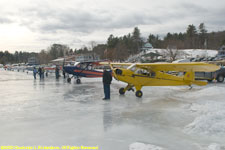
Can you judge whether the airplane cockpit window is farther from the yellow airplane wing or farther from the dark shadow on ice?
the dark shadow on ice

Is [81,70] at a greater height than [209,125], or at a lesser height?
greater

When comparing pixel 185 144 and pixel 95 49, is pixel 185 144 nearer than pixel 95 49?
Yes

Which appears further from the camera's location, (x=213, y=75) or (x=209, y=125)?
(x=213, y=75)

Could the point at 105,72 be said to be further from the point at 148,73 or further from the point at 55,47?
the point at 55,47

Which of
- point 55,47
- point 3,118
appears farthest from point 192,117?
point 55,47

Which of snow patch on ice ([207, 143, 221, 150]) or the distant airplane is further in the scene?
the distant airplane

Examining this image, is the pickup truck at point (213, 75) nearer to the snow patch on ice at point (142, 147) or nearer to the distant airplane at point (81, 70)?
the distant airplane at point (81, 70)

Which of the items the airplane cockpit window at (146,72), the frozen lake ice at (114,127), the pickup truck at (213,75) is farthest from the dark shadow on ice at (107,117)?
the pickup truck at (213,75)

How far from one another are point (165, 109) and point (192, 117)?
4.21ft

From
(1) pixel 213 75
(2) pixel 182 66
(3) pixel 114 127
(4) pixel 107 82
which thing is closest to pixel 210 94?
(2) pixel 182 66

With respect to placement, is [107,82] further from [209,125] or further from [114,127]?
[209,125]

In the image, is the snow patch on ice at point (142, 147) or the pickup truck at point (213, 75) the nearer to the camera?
the snow patch on ice at point (142, 147)

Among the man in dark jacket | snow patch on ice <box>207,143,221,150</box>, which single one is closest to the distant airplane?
the man in dark jacket

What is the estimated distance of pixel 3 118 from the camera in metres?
6.08
